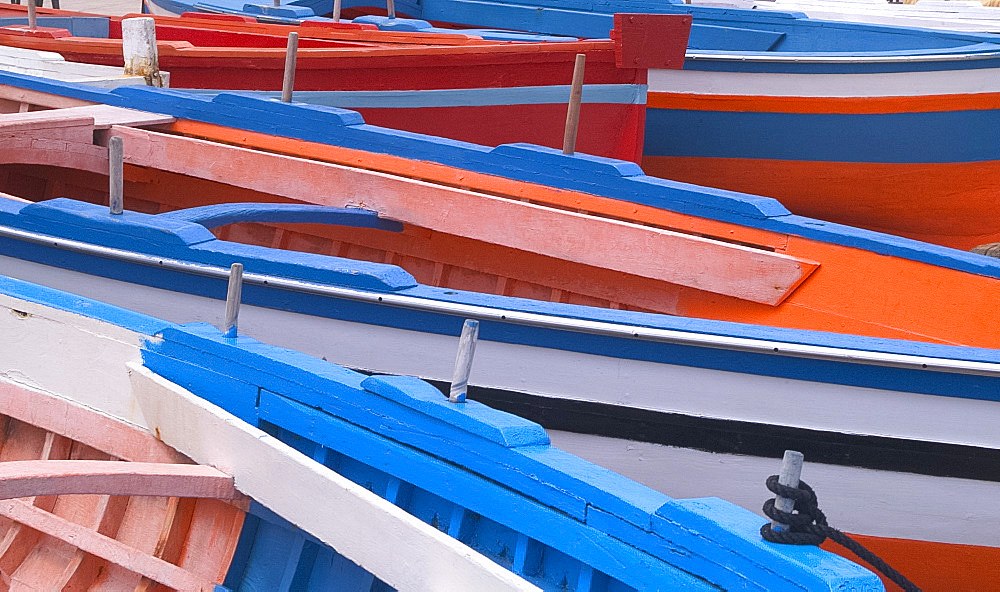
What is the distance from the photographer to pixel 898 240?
3.31 meters

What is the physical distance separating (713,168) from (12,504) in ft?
18.6

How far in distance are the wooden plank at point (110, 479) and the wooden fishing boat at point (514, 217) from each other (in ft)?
5.60

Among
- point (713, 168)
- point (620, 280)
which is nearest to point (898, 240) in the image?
point (620, 280)

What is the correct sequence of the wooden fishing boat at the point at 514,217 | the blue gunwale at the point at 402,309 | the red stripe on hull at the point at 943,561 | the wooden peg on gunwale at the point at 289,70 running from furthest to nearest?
the wooden peg on gunwale at the point at 289,70 → the wooden fishing boat at the point at 514,217 → the red stripe on hull at the point at 943,561 → the blue gunwale at the point at 402,309

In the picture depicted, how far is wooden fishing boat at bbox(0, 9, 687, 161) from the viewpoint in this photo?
5.51 metres

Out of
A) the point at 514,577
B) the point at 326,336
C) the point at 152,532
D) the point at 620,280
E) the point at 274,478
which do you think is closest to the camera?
the point at 514,577

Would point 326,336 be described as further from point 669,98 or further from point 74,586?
point 669,98

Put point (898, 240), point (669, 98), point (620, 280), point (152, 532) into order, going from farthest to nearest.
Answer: point (669, 98), point (620, 280), point (898, 240), point (152, 532)

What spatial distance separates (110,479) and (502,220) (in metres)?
1.89

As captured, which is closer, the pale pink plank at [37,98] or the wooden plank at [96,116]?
the wooden plank at [96,116]

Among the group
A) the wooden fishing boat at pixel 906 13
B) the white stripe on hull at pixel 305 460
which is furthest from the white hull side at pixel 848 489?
the wooden fishing boat at pixel 906 13

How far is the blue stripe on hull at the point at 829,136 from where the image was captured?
6.89 m

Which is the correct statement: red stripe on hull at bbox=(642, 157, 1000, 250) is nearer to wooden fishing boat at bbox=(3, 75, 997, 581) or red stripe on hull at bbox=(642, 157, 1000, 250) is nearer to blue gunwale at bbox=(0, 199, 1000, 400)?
wooden fishing boat at bbox=(3, 75, 997, 581)

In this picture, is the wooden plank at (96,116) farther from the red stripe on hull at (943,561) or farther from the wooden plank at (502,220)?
the red stripe on hull at (943,561)
